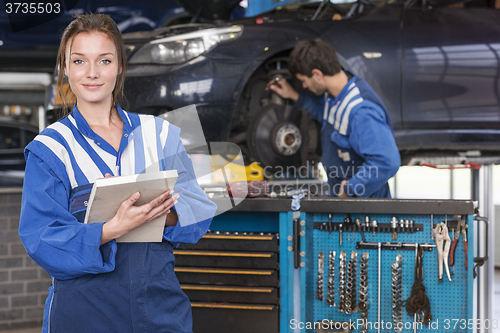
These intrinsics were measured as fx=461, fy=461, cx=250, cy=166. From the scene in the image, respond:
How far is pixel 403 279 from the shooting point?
183cm

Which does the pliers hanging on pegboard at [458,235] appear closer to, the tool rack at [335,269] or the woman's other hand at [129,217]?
the tool rack at [335,269]

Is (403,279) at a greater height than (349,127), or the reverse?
(349,127)

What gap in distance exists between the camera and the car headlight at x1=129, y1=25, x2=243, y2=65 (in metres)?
2.61

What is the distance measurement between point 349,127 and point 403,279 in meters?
0.76

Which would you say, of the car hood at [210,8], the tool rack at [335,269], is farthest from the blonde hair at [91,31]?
the car hood at [210,8]

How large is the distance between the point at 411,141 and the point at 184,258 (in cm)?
159

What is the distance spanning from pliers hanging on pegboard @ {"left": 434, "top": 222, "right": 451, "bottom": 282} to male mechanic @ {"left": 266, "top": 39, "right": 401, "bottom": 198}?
41 cm

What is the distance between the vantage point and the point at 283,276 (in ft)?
6.19

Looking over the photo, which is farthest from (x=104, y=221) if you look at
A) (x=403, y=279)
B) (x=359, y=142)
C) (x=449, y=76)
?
(x=449, y=76)

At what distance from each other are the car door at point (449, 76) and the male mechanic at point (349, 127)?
0.58 meters

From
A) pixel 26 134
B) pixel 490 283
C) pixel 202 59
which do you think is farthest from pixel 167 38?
pixel 26 134

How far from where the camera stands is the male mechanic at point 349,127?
2090mm

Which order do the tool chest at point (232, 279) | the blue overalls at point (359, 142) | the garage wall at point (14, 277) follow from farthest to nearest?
the garage wall at point (14, 277)
the blue overalls at point (359, 142)
the tool chest at point (232, 279)

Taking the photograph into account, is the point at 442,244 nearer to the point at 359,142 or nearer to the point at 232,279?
the point at 359,142
